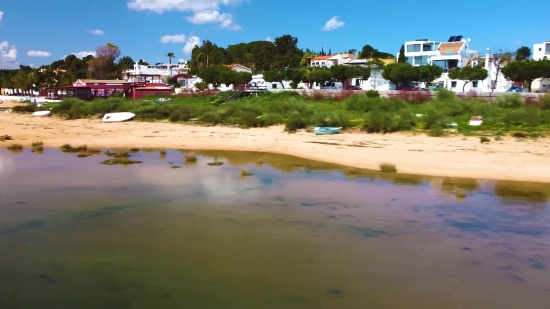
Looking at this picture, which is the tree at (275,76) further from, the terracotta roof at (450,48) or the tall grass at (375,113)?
the terracotta roof at (450,48)

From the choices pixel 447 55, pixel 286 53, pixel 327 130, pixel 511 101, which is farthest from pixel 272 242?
pixel 286 53

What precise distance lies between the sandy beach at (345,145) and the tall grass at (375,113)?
1.16 metres

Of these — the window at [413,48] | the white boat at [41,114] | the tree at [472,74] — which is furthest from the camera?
the window at [413,48]

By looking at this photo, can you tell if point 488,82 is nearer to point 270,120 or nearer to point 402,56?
point 402,56

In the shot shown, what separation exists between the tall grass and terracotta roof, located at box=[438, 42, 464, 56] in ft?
146

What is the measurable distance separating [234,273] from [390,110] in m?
24.5

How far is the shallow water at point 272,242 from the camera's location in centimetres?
782

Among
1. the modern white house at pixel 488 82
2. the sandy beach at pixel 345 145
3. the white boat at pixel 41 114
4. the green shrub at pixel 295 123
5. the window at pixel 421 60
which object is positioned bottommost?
the sandy beach at pixel 345 145

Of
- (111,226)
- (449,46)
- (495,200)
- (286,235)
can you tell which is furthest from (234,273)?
(449,46)

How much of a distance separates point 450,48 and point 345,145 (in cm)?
6576

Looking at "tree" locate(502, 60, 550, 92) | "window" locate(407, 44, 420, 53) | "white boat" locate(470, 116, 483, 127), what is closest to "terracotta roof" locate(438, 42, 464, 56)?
"window" locate(407, 44, 420, 53)

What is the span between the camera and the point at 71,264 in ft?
29.1

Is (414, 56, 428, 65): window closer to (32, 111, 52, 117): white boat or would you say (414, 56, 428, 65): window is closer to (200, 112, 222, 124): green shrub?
(200, 112, 222, 124): green shrub

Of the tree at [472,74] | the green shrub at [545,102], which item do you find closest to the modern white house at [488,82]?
the tree at [472,74]
